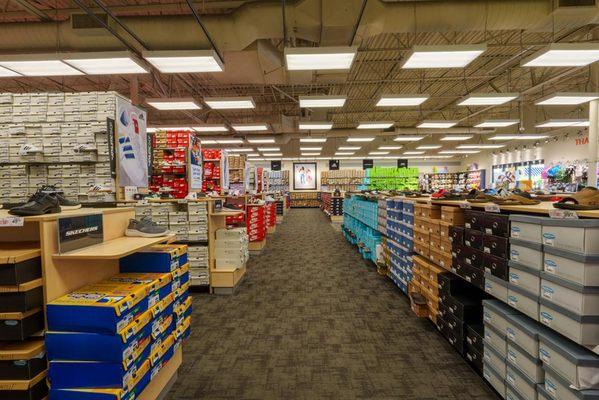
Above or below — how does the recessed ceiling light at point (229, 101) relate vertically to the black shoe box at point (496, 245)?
above

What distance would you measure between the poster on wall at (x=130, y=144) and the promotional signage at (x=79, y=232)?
227 cm

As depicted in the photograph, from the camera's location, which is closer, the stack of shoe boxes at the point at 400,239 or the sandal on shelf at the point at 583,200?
the sandal on shelf at the point at 583,200

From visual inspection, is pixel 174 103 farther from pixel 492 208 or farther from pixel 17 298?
pixel 492 208

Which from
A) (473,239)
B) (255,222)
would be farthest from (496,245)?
(255,222)

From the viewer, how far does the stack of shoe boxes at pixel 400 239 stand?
4426mm

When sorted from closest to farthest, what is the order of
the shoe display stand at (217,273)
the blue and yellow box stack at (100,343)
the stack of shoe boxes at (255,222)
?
the blue and yellow box stack at (100,343) → the shoe display stand at (217,273) → the stack of shoe boxes at (255,222)

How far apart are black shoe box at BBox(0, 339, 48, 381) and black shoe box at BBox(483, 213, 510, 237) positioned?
319cm

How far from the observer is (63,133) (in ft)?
13.6

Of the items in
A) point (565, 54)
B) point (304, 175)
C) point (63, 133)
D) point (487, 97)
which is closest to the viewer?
point (63, 133)

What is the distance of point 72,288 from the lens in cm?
194

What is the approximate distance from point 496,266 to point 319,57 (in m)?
3.42

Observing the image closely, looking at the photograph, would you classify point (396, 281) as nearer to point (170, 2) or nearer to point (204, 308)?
point (204, 308)

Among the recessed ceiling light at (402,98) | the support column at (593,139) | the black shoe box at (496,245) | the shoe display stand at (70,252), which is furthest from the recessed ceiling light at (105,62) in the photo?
the support column at (593,139)

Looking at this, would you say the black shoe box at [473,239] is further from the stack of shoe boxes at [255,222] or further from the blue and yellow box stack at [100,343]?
the stack of shoe boxes at [255,222]
